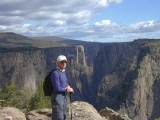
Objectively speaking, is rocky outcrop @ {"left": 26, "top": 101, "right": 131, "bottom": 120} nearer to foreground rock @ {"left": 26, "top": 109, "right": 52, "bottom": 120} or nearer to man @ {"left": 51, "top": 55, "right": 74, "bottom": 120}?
foreground rock @ {"left": 26, "top": 109, "right": 52, "bottom": 120}

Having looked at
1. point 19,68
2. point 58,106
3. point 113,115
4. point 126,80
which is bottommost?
point 126,80

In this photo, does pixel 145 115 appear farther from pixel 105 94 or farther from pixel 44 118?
pixel 44 118

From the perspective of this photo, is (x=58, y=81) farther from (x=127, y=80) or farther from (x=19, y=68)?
(x=127, y=80)

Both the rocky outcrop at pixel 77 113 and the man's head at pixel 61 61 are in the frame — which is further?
the rocky outcrop at pixel 77 113

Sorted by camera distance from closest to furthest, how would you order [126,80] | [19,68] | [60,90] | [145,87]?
1. [60,90]
2. [19,68]
3. [145,87]
4. [126,80]

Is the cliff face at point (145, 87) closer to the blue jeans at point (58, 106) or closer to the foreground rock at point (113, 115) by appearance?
the foreground rock at point (113, 115)

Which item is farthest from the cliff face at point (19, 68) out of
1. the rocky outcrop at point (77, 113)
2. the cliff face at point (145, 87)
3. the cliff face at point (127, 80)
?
the rocky outcrop at point (77, 113)

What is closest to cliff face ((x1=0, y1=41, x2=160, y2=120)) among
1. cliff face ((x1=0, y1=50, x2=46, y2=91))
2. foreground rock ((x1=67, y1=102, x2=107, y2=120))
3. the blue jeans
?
cliff face ((x1=0, y1=50, x2=46, y2=91))

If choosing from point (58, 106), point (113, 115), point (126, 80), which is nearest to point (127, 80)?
point (126, 80)

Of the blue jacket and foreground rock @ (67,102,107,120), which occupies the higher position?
the blue jacket

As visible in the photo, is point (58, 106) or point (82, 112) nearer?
point (58, 106)

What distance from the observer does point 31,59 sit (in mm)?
145500

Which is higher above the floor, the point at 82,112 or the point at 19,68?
the point at 82,112

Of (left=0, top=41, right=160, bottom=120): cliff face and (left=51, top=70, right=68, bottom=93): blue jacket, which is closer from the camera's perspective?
(left=51, top=70, right=68, bottom=93): blue jacket
